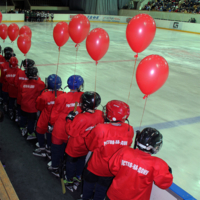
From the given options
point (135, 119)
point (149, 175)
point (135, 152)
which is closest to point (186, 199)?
point (149, 175)

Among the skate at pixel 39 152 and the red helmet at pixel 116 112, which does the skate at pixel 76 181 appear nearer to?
the skate at pixel 39 152

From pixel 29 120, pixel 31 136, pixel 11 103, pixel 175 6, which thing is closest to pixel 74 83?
pixel 29 120

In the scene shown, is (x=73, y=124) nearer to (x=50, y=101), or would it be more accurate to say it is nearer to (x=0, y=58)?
(x=50, y=101)

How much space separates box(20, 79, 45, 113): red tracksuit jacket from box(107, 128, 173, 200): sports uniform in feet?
7.25

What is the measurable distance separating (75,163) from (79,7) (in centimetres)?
3171

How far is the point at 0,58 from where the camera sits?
4840 millimetres

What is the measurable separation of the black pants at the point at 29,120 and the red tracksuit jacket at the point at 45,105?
558 mm

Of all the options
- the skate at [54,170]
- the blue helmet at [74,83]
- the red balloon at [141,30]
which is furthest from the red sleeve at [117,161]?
the red balloon at [141,30]

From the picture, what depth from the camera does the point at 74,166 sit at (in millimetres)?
2822

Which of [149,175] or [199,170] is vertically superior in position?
[149,175]

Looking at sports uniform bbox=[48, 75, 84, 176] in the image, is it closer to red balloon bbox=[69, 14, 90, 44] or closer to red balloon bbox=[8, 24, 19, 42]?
red balloon bbox=[69, 14, 90, 44]

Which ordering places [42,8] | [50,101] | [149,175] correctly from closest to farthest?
[149,175]
[50,101]
[42,8]

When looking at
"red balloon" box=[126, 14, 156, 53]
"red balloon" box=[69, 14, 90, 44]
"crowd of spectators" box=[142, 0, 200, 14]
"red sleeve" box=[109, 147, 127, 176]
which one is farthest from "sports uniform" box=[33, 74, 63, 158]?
"crowd of spectators" box=[142, 0, 200, 14]

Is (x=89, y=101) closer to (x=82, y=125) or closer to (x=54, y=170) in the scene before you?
(x=82, y=125)
